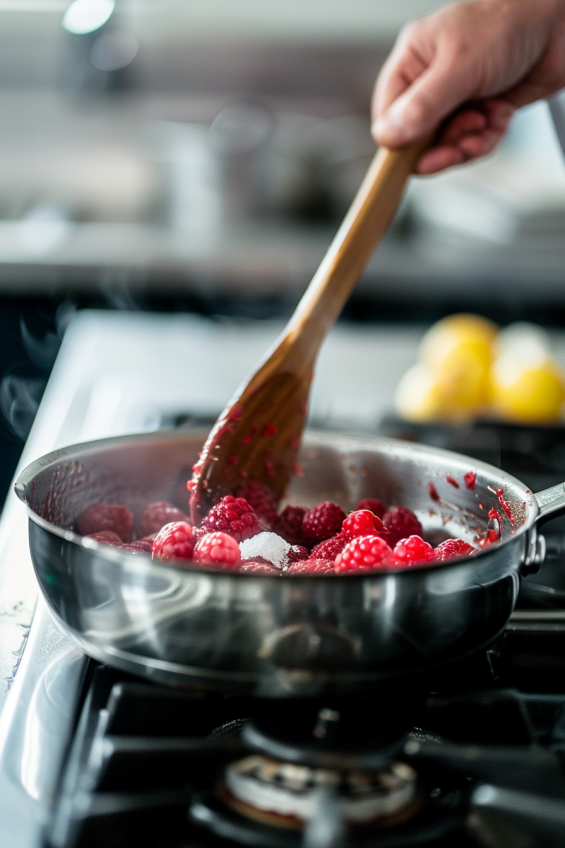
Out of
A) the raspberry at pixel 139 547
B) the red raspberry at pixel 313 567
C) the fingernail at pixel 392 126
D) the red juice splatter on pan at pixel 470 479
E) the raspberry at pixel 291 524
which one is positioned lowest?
the raspberry at pixel 291 524

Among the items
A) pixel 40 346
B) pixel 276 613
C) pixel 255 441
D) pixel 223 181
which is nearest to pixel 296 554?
pixel 255 441

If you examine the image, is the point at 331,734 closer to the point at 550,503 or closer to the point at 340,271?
the point at 550,503

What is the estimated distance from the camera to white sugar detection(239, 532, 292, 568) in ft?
2.41

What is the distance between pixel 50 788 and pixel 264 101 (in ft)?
10.7

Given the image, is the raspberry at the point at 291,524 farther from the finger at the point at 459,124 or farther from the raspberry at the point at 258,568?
the finger at the point at 459,124

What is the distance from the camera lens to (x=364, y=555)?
66cm

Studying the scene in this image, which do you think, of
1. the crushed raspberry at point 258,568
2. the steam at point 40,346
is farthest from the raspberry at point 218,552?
the steam at point 40,346

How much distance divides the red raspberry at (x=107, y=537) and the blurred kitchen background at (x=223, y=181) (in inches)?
69.8

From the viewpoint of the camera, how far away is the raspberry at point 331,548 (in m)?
0.74

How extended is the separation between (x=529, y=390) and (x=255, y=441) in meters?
0.82

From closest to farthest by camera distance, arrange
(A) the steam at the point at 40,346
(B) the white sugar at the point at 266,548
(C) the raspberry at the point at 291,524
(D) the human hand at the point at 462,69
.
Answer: (B) the white sugar at the point at 266,548
(C) the raspberry at the point at 291,524
(D) the human hand at the point at 462,69
(A) the steam at the point at 40,346

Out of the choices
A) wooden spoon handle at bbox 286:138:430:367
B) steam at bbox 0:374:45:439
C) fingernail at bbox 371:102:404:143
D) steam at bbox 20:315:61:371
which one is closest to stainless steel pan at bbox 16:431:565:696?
wooden spoon handle at bbox 286:138:430:367

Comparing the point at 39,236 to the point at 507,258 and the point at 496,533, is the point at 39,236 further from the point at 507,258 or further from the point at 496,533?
the point at 496,533

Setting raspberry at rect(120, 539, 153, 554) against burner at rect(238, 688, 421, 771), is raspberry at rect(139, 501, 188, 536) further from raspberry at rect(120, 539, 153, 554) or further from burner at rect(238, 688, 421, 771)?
burner at rect(238, 688, 421, 771)
